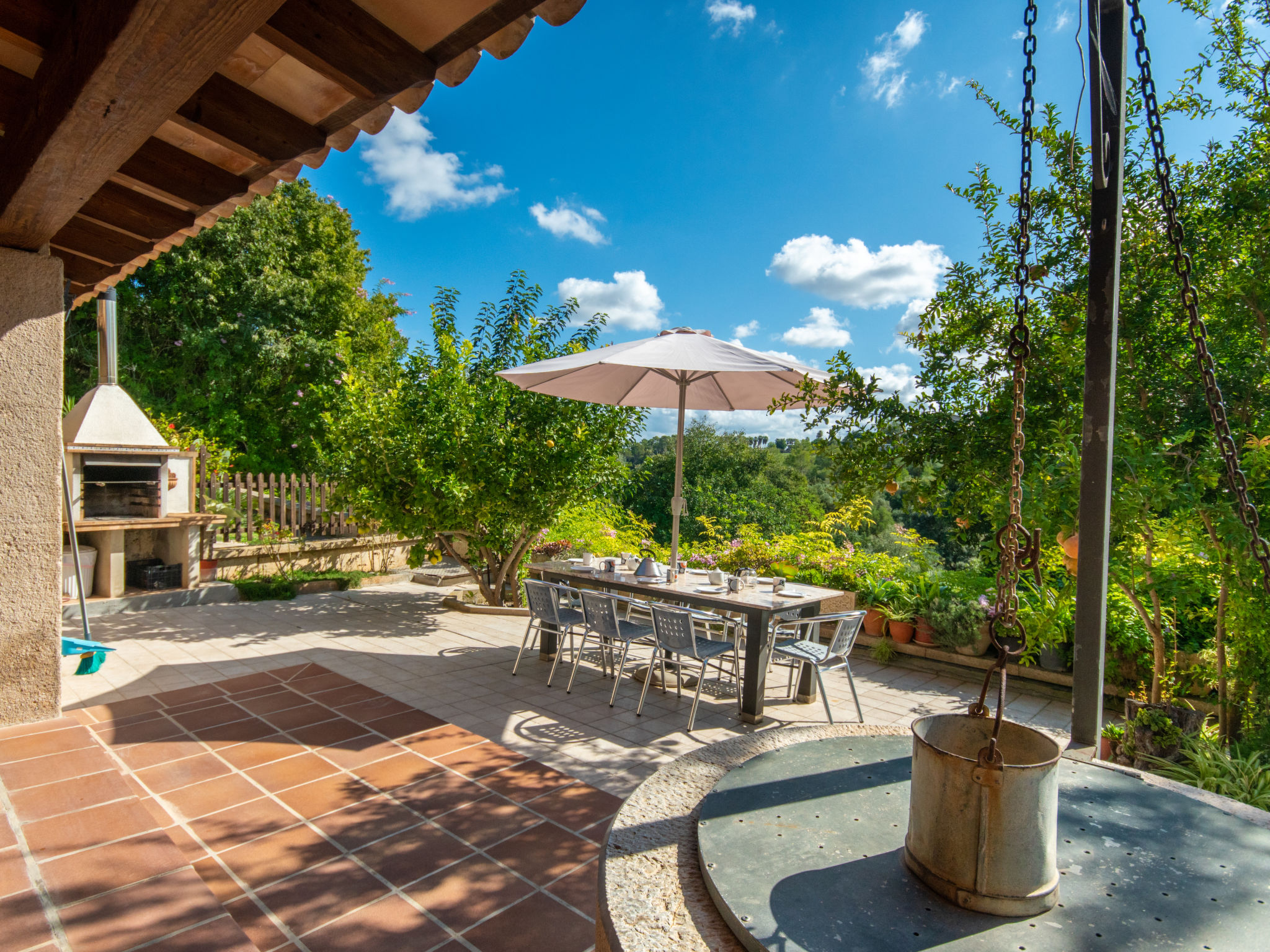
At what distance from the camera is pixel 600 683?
16.8 ft

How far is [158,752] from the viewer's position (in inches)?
137

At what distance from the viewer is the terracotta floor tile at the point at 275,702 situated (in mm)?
4176

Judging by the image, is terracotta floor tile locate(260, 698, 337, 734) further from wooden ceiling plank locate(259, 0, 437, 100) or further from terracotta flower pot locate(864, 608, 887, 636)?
terracotta flower pot locate(864, 608, 887, 636)

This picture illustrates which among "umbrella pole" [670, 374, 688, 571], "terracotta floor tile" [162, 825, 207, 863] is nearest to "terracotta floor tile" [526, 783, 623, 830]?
"terracotta floor tile" [162, 825, 207, 863]

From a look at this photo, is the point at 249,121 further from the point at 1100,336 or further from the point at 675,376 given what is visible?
the point at 675,376

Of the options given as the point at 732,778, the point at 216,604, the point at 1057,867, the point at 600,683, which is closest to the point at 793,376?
the point at 600,683

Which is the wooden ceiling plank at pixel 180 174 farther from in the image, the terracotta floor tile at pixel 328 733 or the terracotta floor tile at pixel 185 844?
the terracotta floor tile at pixel 328 733

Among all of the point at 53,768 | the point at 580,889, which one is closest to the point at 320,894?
the point at 580,889

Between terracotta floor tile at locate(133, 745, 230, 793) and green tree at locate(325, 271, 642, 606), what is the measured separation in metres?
3.43

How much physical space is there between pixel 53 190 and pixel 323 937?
2.75m

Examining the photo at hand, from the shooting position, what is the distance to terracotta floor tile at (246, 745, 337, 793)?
317 cm

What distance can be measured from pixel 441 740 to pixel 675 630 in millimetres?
1530

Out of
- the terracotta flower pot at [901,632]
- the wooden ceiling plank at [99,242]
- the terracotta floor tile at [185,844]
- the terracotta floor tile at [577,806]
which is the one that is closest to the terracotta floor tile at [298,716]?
the terracotta floor tile at [185,844]

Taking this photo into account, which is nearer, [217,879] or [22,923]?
[22,923]
